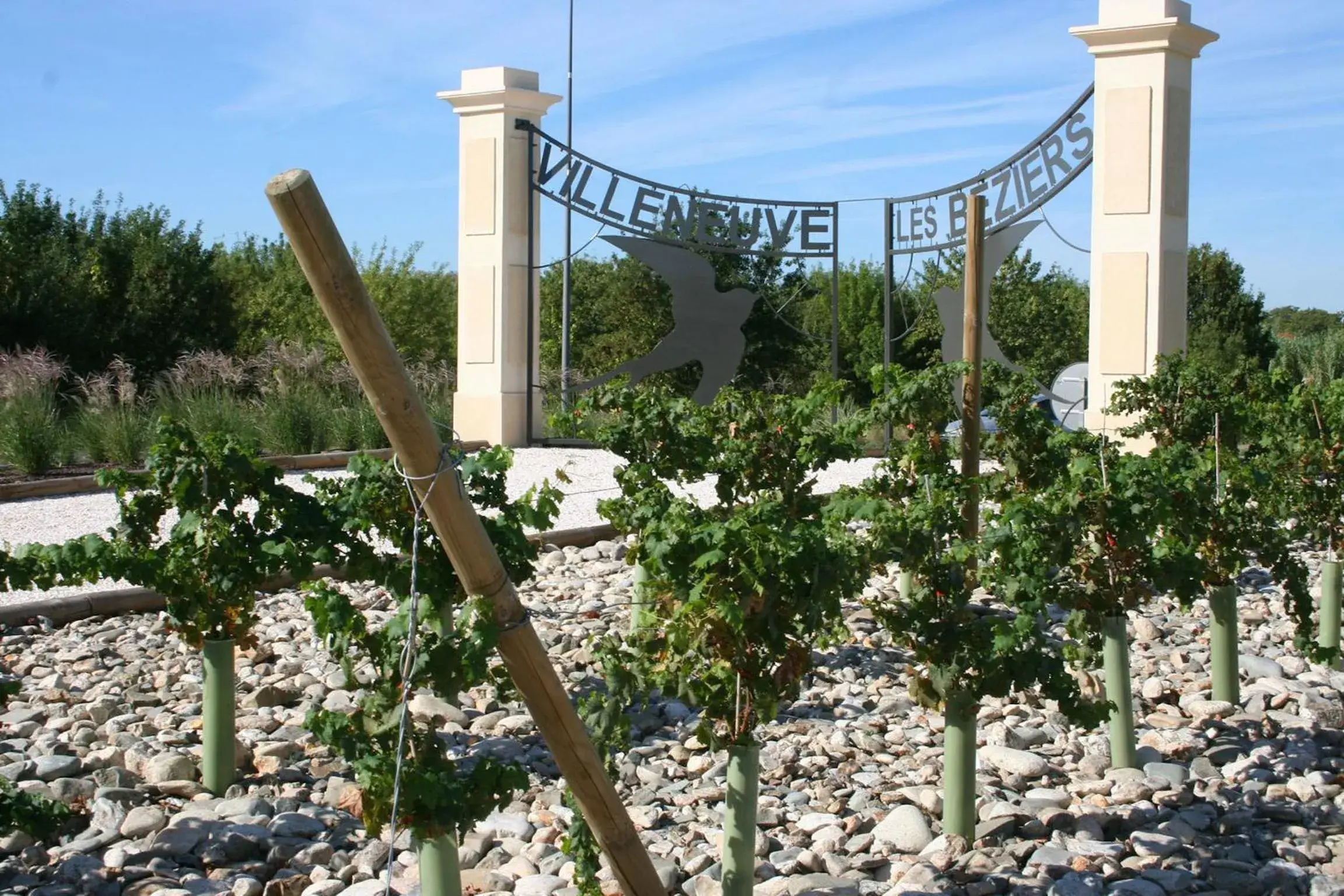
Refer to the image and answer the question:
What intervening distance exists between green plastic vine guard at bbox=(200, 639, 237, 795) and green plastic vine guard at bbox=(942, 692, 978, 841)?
230 cm

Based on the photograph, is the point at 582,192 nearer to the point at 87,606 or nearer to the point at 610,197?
the point at 610,197

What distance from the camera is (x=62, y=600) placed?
6.49m

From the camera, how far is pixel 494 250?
13.5 metres

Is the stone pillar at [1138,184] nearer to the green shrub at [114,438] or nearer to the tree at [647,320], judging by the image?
the green shrub at [114,438]

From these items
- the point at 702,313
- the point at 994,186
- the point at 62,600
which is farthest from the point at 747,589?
the point at 702,313

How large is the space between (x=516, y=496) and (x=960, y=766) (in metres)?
6.86

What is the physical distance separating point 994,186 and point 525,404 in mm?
5172

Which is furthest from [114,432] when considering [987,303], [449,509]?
[449,509]

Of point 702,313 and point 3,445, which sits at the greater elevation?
point 702,313

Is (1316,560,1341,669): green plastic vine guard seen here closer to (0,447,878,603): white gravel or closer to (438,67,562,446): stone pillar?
(0,447,878,603): white gravel

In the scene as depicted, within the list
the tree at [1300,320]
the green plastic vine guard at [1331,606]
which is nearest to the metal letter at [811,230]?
the green plastic vine guard at [1331,606]

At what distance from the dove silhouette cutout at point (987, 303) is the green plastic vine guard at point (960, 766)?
7.25 m

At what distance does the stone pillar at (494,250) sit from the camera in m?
13.5

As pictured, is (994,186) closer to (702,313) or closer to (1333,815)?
(702,313)
